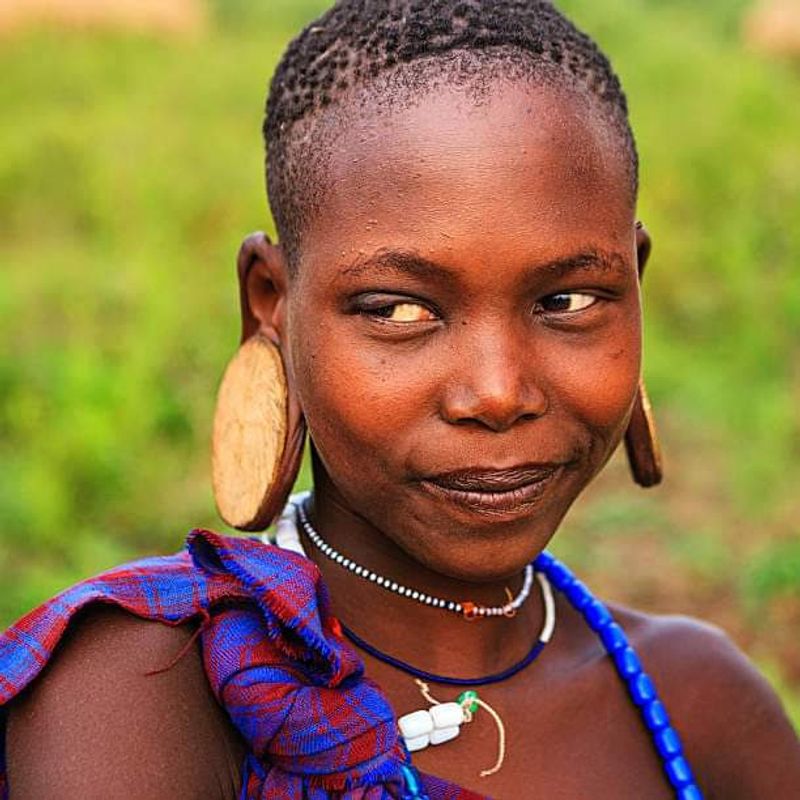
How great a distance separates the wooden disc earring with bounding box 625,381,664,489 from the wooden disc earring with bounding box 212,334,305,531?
517 millimetres

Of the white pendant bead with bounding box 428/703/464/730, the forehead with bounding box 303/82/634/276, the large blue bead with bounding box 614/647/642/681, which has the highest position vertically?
the forehead with bounding box 303/82/634/276

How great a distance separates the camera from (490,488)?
1.56 metres

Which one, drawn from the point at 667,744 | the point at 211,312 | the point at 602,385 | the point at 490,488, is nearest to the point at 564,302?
the point at 602,385

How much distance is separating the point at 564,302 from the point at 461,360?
0.16 m

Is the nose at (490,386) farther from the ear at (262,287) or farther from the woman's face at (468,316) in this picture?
the ear at (262,287)

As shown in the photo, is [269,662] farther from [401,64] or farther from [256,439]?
[401,64]

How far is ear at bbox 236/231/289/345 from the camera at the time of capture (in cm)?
176

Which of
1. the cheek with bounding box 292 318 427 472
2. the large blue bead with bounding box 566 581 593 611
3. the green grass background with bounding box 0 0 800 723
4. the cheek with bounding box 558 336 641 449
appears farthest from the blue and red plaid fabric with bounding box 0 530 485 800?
the green grass background with bounding box 0 0 800 723

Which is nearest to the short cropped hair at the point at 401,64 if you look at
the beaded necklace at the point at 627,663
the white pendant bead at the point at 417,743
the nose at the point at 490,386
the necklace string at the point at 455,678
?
the nose at the point at 490,386

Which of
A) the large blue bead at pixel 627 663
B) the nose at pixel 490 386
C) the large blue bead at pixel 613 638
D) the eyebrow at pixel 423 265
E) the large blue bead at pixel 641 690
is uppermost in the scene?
the eyebrow at pixel 423 265

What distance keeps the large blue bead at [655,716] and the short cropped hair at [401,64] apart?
696mm

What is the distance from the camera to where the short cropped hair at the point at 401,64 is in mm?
1567

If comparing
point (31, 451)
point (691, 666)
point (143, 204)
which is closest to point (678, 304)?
point (143, 204)

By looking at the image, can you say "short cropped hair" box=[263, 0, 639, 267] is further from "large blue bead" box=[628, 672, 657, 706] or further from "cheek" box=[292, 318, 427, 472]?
"large blue bead" box=[628, 672, 657, 706]
